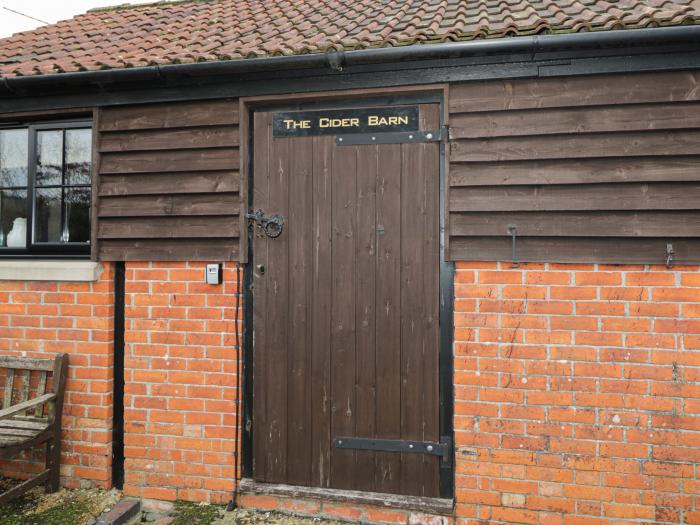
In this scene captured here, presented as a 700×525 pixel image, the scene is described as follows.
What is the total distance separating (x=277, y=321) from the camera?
139 inches

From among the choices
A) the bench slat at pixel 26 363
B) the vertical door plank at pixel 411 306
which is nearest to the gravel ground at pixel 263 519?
the vertical door plank at pixel 411 306

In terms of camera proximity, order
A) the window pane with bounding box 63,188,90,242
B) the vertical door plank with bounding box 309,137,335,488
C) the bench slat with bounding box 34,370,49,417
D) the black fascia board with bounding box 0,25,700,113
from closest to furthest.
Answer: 1. the black fascia board with bounding box 0,25,700,113
2. the vertical door plank with bounding box 309,137,335,488
3. the bench slat with bounding box 34,370,49,417
4. the window pane with bounding box 63,188,90,242

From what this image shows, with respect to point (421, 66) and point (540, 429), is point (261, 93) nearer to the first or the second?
point (421, 66)

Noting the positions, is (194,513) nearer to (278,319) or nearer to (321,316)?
(278,319)

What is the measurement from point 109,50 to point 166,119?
94 centimetres

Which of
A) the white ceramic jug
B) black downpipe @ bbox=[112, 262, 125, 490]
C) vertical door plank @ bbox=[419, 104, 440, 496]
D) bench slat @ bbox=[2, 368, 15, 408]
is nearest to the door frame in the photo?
vertical door plank @ bbox=[419, 104, 440, 496]

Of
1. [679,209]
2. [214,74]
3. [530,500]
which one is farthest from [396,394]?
[214,74]

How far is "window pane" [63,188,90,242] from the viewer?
3.92 metres

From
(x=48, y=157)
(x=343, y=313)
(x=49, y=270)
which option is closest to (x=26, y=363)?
(x=49, y=270)

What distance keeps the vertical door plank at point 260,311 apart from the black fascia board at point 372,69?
0.39 metres

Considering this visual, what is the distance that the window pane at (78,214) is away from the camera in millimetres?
3924

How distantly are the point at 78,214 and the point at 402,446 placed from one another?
3226 mm

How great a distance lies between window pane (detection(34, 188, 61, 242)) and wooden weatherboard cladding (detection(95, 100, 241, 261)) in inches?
19.8

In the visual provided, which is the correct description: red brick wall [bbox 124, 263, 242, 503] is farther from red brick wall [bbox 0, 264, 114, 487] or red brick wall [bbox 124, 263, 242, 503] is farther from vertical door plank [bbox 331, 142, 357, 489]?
vertical door plank [bbox 331, 142, 357, 489]
